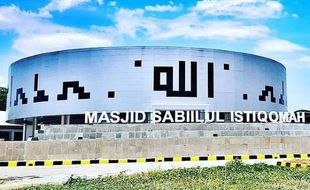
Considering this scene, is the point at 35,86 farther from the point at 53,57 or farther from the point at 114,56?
the point at 114,56

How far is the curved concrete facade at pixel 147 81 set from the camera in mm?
35562

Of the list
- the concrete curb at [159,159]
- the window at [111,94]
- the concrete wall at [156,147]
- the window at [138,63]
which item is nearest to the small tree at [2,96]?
the window at [111,94]

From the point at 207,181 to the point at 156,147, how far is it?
33.4ft

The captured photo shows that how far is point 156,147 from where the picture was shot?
1922 cm

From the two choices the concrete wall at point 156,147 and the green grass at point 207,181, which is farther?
the concrete wall at point 156,147

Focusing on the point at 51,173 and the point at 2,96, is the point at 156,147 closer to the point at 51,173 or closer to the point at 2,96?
the point at 51,173

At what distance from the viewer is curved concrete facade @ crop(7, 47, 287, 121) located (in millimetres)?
35562

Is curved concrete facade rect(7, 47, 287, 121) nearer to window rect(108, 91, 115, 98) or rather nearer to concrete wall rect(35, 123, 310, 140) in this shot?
window rect(108, 91, 115, 98)

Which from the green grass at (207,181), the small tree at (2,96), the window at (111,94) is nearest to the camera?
the green grass at (207,181)

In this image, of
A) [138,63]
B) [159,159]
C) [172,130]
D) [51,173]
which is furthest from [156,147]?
[138,63]

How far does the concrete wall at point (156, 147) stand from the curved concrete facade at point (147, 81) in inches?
624

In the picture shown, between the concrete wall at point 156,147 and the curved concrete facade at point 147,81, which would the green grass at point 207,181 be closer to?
the concrete wall at point 156,147

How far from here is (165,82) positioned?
35.6m

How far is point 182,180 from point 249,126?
1462 cm
